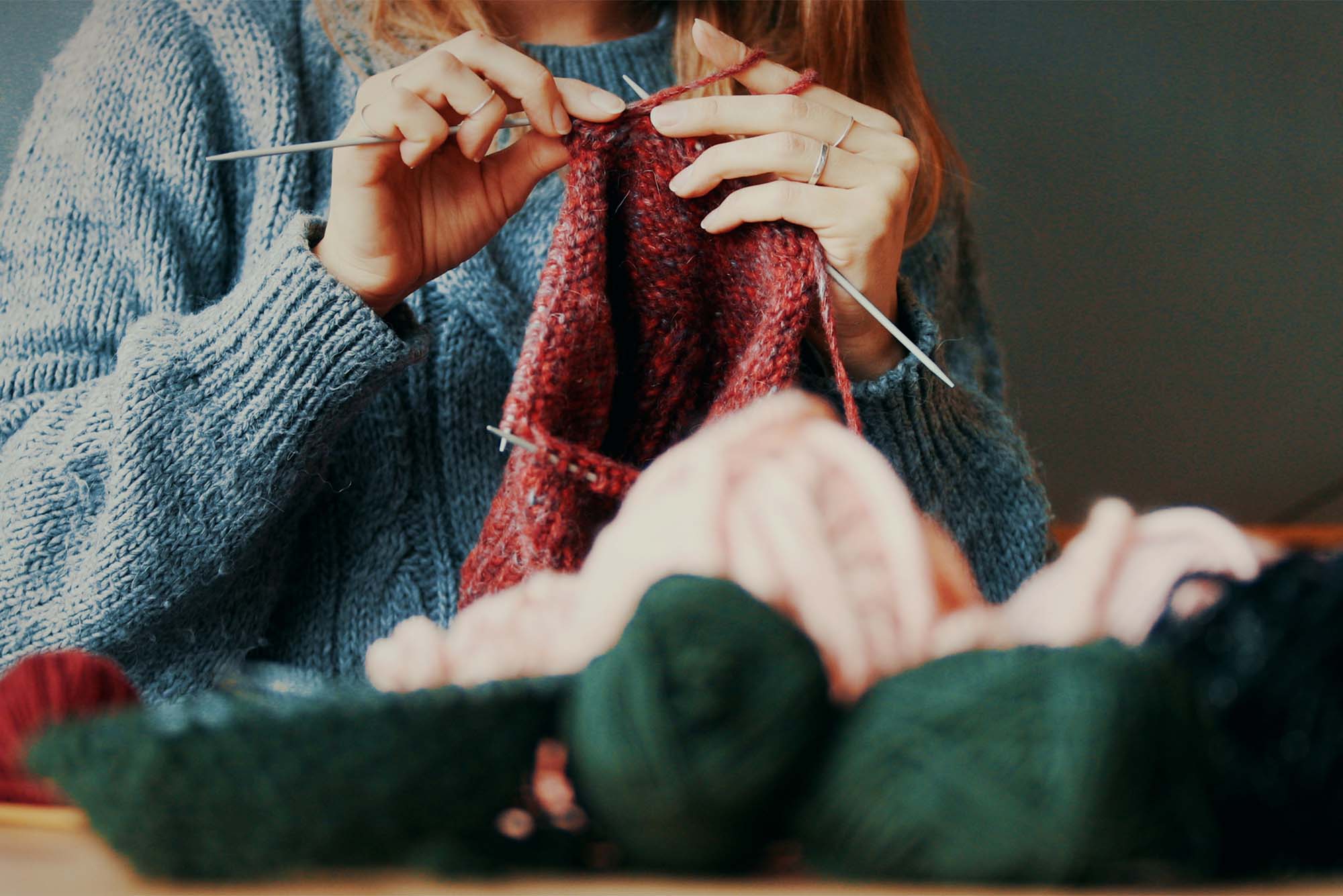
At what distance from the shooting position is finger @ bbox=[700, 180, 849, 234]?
0.57 metres

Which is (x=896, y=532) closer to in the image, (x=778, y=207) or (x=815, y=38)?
(x=778, y=207)

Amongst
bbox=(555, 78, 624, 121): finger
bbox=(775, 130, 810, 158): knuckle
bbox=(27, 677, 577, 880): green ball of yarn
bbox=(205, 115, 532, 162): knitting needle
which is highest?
bbox=(555, 78, 624, 121): finger

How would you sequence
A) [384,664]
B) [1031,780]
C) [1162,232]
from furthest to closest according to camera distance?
[1162,232] < [384,664] < [1031,780]

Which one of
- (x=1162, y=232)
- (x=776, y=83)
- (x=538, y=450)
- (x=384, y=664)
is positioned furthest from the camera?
(x=1162, y=232)

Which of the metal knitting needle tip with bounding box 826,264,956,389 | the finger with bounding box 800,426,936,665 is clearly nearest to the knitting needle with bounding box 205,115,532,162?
the metal knitting needle tip with bounding box 826,264,956,389

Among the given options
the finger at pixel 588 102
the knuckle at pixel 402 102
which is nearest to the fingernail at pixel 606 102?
the finger at pixel 588 102

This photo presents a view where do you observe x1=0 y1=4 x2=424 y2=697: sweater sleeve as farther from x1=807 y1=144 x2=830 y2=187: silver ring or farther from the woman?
x1=807 y1=144 x2=830 y2=187: silver ring

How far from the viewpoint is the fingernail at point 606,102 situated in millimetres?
571

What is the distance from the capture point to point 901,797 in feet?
0.74

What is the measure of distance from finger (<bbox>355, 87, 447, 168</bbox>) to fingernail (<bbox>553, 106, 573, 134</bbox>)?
66 millimetres

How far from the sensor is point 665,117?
575 millimetres

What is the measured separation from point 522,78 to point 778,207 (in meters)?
0.17

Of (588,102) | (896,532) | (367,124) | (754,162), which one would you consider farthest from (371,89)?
(896,532)

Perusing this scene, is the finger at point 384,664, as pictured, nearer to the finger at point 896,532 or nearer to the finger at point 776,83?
the finger at point 896,532
